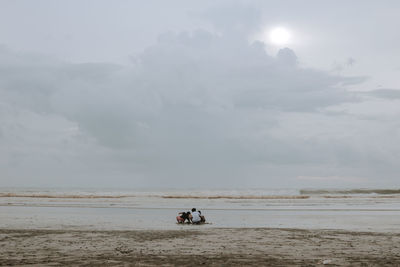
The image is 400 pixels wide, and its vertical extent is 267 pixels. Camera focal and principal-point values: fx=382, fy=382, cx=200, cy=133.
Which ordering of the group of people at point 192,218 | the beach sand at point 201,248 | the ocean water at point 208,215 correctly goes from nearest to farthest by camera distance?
the beach sand at point 201,248 < the ocean water at point 208,215 < the group of people at point 192,218

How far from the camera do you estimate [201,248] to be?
15.3 metres

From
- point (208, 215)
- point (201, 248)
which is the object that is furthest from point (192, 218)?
point (201, 248)

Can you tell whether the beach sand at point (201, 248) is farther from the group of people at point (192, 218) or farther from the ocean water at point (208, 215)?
the group of people at point (192, 218)

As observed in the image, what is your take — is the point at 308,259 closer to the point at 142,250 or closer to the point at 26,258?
the point at 142,250

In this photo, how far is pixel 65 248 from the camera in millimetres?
15188

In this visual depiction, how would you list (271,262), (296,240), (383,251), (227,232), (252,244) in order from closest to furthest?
(271,262)
(383,251)
(252,244)
(296,240)
(227,232)

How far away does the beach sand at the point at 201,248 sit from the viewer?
12359 mm

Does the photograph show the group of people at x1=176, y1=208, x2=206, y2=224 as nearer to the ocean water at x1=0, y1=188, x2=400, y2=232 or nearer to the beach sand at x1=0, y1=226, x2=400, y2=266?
the ocean water at x1=0, y1=188, x2=400, y2=232

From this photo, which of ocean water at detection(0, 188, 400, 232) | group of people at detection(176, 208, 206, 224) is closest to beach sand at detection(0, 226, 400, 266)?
ocean water at detection(0, 188, 400, 232)

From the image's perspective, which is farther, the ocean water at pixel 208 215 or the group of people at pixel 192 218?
the group of people at pixel 192 218

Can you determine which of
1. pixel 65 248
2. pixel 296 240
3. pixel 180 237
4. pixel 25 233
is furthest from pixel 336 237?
pixel 25 233

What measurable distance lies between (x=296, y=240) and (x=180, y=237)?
18.3 ft

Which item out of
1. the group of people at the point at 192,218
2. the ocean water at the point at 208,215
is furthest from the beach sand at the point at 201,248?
the group of people at the point at 192,218

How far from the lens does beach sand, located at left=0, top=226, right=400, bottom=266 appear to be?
487 inches
